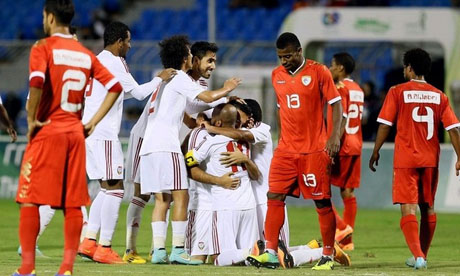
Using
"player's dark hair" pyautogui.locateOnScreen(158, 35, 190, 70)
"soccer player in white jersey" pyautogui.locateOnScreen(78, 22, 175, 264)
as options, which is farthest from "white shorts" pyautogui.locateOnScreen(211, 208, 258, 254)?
"player's dark hair" pyautogui.locateOnScreen(158, 35, 190, 70)

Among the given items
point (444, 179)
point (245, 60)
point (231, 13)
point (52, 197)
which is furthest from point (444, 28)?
point (52, 197)

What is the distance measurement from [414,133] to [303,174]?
4.00 ft

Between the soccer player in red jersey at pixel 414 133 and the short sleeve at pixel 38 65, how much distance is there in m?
3.67

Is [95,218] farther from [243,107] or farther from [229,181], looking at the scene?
[243,107]

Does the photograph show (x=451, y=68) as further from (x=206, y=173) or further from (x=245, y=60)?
(x=206, y=173)

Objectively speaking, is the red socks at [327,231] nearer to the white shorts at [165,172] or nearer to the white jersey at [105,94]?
the white shorts at [165,172]

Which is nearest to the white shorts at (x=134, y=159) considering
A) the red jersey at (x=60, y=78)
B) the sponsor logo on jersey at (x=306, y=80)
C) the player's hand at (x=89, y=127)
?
the sponsor logo on jersey at (x=306, y=80)

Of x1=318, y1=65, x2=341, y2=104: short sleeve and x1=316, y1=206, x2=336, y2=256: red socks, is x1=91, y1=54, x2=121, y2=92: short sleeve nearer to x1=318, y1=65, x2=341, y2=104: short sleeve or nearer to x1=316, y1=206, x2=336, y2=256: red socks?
x1=318, y1=65, x2=341, y2=104: short sleeve

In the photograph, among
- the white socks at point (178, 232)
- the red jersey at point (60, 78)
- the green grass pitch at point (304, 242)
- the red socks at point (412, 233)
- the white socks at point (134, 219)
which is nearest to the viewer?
the red jersey at point (60, 78)

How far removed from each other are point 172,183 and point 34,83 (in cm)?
299

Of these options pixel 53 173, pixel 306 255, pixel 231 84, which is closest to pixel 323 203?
pixel 306 255

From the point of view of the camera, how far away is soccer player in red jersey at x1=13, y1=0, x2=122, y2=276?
7820mm

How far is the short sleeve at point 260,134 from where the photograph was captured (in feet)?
35.4

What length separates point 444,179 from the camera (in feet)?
58.6
